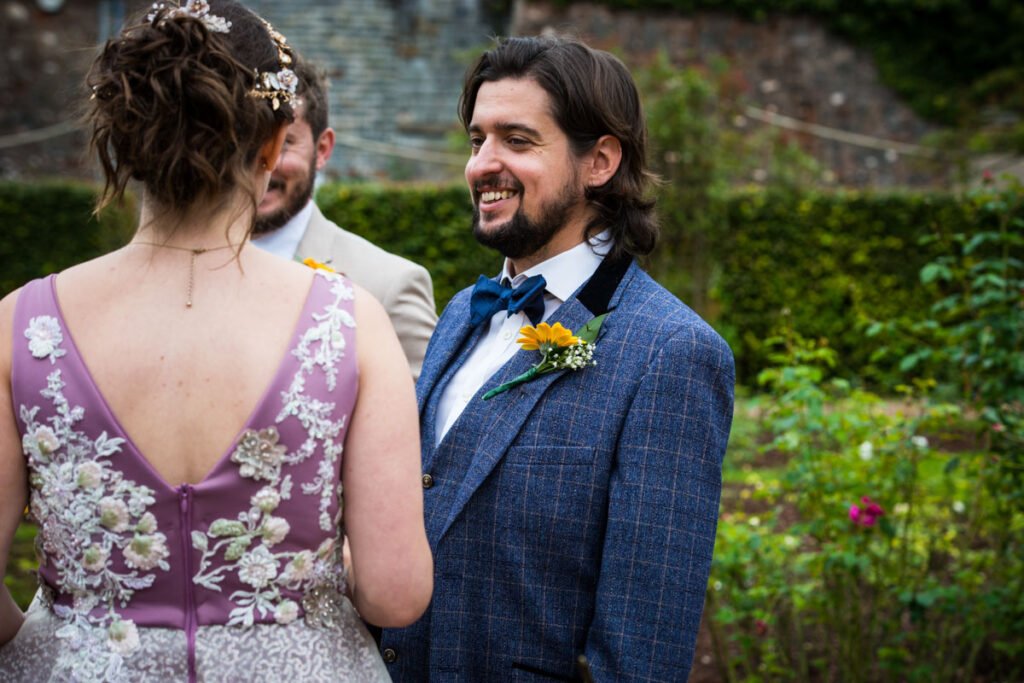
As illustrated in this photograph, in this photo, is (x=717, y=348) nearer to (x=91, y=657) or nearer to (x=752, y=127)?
(x=91, y=657)

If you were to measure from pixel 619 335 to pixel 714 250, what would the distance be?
819 centimetres

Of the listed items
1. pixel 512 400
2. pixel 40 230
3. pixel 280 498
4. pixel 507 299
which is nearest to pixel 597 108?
pixel 507 299

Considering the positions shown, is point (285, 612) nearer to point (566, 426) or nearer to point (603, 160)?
point (566, 426)

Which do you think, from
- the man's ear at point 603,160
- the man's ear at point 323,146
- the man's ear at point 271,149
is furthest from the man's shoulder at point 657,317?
the man's ear at point 323,146

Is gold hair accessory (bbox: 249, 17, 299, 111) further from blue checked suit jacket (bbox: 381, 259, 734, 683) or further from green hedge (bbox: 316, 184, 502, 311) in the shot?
green hedge (bbox: 316, 184, 502, 311)

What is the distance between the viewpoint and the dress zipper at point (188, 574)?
161 centimetres

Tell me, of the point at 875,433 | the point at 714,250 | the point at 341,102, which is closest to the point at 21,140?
the point at 341,102

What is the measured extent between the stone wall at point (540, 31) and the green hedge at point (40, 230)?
325 cm

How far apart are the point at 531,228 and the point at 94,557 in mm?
1177

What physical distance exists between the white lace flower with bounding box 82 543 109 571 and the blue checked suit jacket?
2.43ft

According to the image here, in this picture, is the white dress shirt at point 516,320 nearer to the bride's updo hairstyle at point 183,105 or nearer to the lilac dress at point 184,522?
the lilac dress at point 184,522

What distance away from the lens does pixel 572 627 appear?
6.84ft

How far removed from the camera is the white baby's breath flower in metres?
3.76

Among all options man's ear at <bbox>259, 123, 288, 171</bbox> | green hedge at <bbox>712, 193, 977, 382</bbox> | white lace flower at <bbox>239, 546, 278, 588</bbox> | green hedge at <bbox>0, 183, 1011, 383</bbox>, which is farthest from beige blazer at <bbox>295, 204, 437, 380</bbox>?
green hedge at <bbox>712, 193, 977, 382</bbox>
